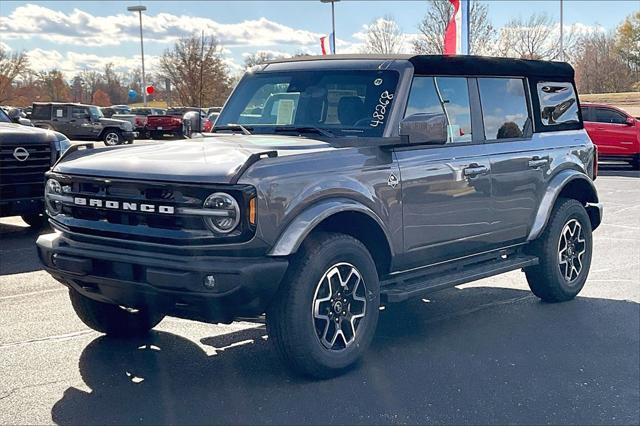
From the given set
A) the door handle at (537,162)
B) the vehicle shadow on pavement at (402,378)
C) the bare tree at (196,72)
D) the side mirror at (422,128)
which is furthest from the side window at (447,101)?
the bare tree at (196,72)

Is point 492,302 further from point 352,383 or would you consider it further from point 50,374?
point 50,374

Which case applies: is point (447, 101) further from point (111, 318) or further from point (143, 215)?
point (111, 318)

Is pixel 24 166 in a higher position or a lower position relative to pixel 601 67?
lower

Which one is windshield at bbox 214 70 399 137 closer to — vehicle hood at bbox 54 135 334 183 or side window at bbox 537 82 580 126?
vehicle hood at bbox 54 135 334 183

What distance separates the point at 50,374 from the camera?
4.90 m

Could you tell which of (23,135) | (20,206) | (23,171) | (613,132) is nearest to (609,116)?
(613,132)

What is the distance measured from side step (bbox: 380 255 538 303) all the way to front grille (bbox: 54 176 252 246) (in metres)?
1.39

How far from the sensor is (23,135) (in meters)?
10.2

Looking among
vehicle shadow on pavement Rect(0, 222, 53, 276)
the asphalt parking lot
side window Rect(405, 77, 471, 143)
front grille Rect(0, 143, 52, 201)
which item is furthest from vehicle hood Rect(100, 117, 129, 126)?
side window Rect(405, 77, 471, 143)

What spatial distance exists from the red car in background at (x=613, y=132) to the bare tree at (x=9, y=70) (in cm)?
3948

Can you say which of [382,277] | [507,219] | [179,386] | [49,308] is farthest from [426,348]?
[49,308]

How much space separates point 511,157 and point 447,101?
0.76 metres

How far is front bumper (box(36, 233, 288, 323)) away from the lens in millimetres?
4223

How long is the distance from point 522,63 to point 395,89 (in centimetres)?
174
